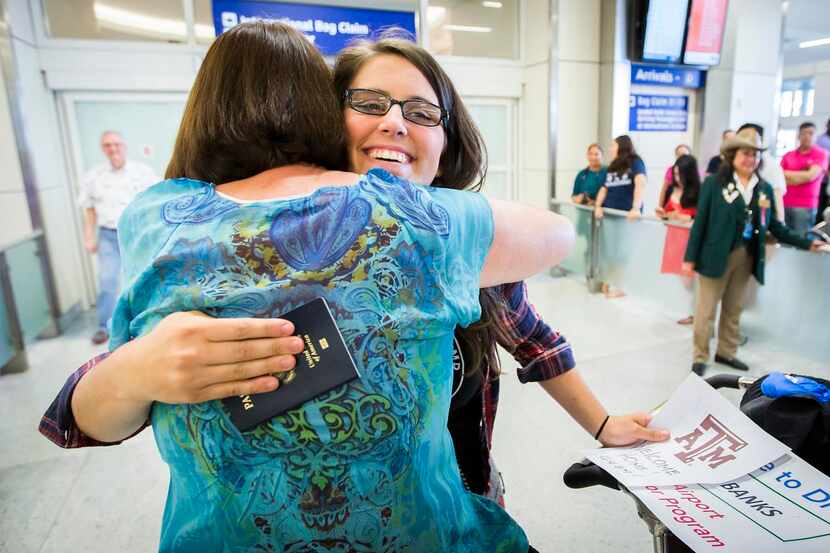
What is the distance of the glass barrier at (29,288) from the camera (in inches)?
155

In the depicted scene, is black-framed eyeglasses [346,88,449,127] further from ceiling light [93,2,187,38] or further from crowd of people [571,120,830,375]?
ceiling light [93,2,187,38]

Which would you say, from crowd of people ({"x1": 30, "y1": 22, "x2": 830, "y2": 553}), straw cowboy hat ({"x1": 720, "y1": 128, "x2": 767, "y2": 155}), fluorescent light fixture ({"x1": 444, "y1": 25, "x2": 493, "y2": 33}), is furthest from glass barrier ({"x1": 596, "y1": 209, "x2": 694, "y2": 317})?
crowd of people ({"x1": 30, "y1": 22, "x2": 830, "y2": 553})

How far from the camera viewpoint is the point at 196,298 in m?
0.59

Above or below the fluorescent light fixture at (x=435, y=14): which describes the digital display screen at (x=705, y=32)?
below

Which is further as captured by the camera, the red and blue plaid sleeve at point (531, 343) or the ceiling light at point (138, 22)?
the ceiling light at point (138, 22)

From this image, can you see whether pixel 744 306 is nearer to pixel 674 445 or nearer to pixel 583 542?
pixel 583 542

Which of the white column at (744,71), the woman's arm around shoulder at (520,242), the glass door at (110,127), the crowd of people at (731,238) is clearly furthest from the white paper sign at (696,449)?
the white column at (744,71)

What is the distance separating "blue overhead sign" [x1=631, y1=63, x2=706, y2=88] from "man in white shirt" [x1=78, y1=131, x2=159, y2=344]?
19.8 feet

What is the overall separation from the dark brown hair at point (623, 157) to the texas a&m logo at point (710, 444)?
16.8ft

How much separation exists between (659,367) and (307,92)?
363 cm

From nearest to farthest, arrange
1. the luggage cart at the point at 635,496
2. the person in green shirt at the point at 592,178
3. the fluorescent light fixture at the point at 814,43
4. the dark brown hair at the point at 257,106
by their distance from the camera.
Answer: the dark brown hair at the point at 257,106 → the luggage cart at the point at 635,496 → the person in green shirt at the point at 592,178 → the fluorescent light fixture at the point at 814,43

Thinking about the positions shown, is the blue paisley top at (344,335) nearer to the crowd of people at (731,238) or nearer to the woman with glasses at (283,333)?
the woman with glasses at (283,333)

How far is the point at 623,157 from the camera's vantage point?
18.6 ft

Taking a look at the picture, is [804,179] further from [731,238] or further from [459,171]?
[459,171]
